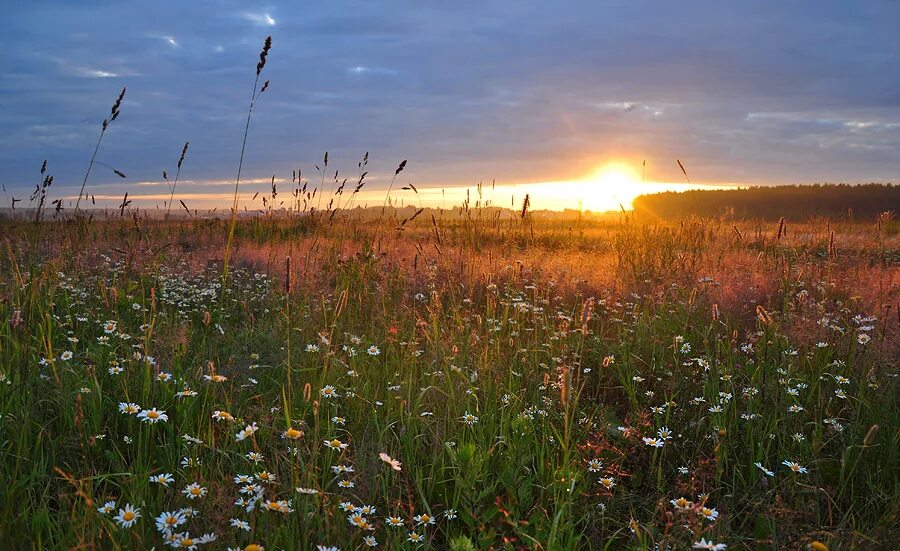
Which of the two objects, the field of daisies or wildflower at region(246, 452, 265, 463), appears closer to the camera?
the field of daisies

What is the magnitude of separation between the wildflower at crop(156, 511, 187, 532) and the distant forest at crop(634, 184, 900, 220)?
31253 mm

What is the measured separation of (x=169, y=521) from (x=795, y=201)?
4062 centimetres

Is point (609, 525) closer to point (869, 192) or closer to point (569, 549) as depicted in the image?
point (569, 549)

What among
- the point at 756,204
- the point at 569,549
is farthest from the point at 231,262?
the point at 756,204

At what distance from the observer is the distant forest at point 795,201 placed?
1297 inches

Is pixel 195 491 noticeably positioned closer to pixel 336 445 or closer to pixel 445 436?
pixel 336 445

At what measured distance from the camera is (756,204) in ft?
124

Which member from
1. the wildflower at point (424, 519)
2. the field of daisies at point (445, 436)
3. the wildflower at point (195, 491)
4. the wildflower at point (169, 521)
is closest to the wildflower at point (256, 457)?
the field of daisies at point (445, 436)

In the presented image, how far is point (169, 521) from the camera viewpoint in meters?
1.87

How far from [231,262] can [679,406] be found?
21.2 feet

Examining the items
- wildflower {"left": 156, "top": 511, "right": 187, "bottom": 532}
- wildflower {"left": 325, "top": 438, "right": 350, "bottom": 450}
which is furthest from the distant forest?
wildflower {"left": 156, "top": 511, "right": 187, "bottom": 532}

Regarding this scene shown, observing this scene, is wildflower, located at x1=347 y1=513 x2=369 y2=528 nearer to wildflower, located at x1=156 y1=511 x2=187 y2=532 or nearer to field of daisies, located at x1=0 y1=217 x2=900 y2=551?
field of daisies, located at x1=0 y1=217 x2=900 y2=551

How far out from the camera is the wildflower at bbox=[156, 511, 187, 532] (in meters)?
1.82

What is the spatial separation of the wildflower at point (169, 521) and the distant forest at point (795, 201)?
103ft
